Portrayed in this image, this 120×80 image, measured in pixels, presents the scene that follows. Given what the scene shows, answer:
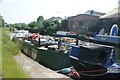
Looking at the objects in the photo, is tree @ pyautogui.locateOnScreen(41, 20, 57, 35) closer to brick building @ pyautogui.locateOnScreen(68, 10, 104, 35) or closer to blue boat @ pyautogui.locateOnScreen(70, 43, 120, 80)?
brick building @ pyautogui.locateOnScreen(68, 10, 104, 35)

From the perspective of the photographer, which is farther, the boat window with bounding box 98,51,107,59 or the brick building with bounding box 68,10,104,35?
the brick building with bounding box 68,10,104,35

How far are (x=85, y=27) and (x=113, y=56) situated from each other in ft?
84.7

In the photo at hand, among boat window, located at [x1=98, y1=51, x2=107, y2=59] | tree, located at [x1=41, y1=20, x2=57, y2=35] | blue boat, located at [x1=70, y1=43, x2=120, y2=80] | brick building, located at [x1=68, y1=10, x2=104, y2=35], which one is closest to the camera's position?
blue boat, located at [x1=70, y1=43, x2=120, y2=80]

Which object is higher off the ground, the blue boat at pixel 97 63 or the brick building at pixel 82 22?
the brick building at pixel 82 22

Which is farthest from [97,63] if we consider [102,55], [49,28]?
[49,28]

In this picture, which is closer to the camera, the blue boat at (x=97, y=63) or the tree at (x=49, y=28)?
the blue boat at (x=97, y=63)

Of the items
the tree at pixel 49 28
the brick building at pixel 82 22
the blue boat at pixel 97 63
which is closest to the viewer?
the blue boat at pixel 97 63

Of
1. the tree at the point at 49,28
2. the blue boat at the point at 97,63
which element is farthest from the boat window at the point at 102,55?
the tree at the point at 49,28

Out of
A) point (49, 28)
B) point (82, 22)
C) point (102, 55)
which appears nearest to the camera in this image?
point (102, 55)

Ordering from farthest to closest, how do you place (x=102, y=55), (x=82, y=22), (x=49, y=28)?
1. (x=49, y=28)
2. (x=82, y=22)
3. (x=102, y=55)

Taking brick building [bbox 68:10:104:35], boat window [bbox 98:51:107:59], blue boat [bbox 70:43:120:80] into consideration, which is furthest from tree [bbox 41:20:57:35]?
boat window [bbox 98:51:107:59]

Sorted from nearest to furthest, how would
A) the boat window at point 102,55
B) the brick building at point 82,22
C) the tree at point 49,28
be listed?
the boat window at point 102,55
the brick building at point 82,22
the tree at point 49,28

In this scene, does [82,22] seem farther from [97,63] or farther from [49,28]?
[97,63]

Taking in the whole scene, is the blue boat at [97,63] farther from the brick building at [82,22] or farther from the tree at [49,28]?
the tree at [49,28]
